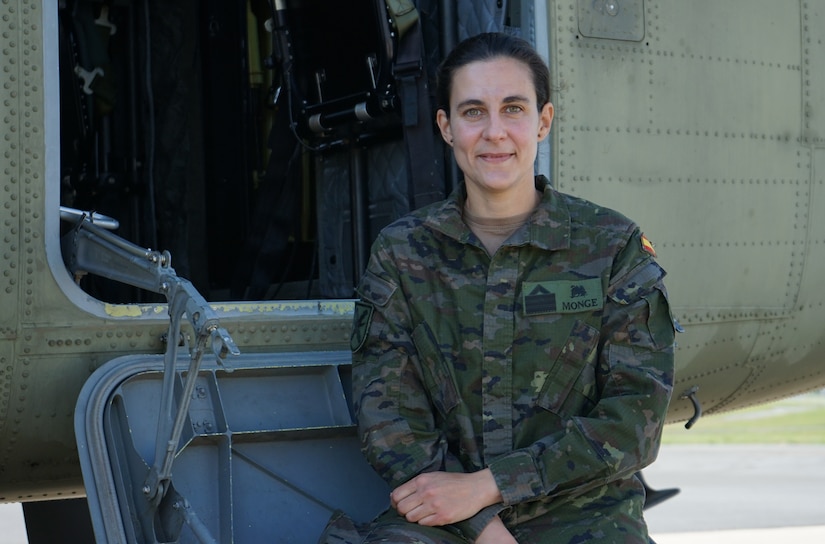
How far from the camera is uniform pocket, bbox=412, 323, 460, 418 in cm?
266

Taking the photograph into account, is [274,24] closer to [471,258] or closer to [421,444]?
[471,258]

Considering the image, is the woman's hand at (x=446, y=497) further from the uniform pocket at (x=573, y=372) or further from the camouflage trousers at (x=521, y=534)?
the uniform pocket at (x=573, y=372)

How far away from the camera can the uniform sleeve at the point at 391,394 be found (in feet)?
8.42

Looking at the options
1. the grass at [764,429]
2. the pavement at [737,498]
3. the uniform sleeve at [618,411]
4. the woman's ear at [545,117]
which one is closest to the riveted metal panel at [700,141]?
the woman's ear at [545,117]

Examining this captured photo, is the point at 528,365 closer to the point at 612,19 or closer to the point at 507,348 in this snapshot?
the point at 507,348

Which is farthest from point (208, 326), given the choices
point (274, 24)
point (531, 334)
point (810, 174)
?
point (810, 174)

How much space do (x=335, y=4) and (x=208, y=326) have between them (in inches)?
87.6

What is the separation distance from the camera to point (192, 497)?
278 centimetres

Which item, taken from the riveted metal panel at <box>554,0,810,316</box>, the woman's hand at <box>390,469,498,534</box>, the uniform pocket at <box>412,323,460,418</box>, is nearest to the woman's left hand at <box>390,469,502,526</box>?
the woman's hand at <box>390,469,498,534</box>

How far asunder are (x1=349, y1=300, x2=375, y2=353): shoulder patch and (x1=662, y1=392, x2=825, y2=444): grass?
12016 millimetres

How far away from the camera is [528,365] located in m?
2.63

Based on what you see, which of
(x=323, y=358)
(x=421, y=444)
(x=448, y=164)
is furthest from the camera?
(x=448, y=164)

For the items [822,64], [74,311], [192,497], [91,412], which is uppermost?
[822,64]

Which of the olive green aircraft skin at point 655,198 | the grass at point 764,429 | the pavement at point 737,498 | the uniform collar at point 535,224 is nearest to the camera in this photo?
the uniform collar at point 535,224
